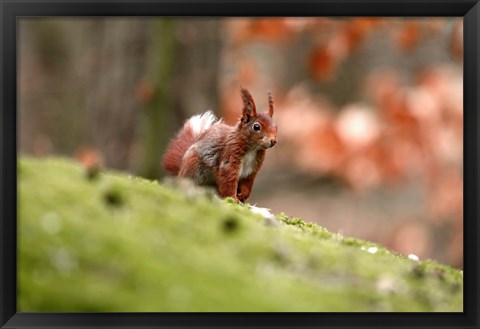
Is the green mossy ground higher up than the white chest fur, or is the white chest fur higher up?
the white chest fur

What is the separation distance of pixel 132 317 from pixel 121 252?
0.75 feet

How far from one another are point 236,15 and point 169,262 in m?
1.00

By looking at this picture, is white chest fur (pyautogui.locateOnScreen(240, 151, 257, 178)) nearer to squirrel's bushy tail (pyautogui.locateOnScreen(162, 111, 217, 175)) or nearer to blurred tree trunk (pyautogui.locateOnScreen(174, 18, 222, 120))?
squirrel's bushy tail (pyautogui.locateOnScreen(162, 111, 217, 175))

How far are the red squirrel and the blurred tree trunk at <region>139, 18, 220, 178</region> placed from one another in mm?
2136

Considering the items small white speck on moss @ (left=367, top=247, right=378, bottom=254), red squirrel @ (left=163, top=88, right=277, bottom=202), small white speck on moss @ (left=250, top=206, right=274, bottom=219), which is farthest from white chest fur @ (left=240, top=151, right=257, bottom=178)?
small white speck on moss @ (left=367, top=247, right=378, bottom=254)

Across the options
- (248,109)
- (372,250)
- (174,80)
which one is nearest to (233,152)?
(248,109)

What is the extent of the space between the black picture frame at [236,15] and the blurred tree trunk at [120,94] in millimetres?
3728

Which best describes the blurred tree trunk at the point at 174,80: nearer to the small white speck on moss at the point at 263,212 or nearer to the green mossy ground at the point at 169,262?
the small white speck on moss at the point at 263,212

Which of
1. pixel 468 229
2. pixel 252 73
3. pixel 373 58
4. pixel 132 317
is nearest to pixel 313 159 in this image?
pixel 252 73

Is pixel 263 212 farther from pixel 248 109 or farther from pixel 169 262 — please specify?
pixel 169 262

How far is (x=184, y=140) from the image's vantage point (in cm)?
434

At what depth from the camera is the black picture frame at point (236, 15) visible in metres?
2.58

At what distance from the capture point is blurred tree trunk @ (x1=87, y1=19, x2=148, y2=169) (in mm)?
6625

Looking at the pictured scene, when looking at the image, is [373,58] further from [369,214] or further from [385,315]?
[385,315]
